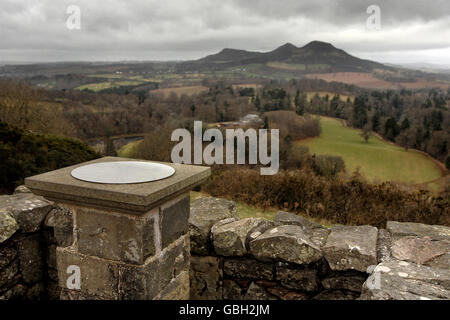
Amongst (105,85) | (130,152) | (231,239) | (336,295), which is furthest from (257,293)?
(105,85)

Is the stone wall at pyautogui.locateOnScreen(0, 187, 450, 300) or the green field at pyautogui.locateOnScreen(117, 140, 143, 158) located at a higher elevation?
the stone wall at pyautogui.locateOnScreen(0, 187, 450, 300)

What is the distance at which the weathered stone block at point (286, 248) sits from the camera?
2.52 meters

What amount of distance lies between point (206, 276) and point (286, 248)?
0.78 m

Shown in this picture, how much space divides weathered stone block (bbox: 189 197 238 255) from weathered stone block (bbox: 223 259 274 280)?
212 millimetres

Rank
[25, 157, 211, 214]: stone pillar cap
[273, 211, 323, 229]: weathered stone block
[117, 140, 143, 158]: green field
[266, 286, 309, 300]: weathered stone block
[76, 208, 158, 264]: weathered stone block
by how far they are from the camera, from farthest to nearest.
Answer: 1. [117, 140, 143, 158]: green field
2. [273, 211, 323, 229]: weathered stone block
3. [266, 286, 309, 300]: weathered stone block
4. [76, 208, 158, 264]: weathered stone block
5. [25, 157, 211, 214]: stone pillar cap

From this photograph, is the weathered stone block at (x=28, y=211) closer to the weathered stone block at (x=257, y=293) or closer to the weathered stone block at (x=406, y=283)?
the weathered stone block at (x=257, y=293)

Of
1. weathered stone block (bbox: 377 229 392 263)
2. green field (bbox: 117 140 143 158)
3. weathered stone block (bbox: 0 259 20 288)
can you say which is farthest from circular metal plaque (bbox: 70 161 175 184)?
green field (bbox: 117 140 143 158)

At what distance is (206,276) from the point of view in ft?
9.42

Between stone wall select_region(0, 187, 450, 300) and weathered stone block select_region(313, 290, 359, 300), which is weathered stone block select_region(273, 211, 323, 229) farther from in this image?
weathered stone block select_region(313, 290, 359, 300)

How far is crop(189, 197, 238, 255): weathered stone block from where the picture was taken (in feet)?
9.45

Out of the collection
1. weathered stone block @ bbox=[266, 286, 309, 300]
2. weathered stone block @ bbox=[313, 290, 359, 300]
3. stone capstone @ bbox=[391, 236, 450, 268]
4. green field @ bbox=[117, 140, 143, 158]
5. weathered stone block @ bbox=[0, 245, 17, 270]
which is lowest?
green field @ bbox=[117, 140, 143, 158]

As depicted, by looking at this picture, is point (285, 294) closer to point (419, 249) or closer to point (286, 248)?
point (286, 248)

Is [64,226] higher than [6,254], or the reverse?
[64,226]

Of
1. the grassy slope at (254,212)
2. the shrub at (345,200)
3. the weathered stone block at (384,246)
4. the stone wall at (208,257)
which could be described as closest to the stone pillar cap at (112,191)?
the stone wall at (208,257)
